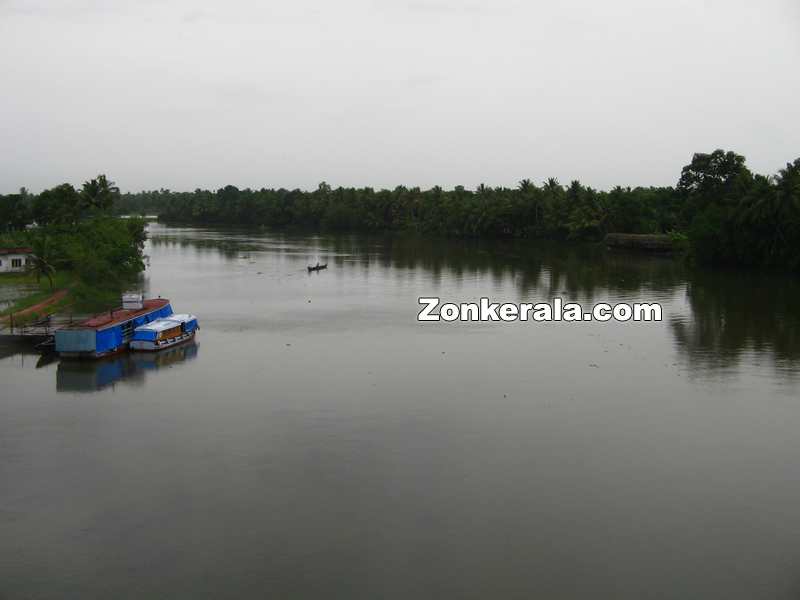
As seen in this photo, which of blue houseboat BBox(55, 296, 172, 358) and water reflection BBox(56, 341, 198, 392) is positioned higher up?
blue houseboat BBox(55, 296, 172, 358)

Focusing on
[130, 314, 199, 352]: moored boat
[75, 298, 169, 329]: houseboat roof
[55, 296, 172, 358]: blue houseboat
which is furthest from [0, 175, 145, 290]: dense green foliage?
[130, 314, 199, 352]: moored boat

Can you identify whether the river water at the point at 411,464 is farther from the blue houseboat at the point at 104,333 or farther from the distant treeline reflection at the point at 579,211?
the distant treeline reflection at the point at 579,211

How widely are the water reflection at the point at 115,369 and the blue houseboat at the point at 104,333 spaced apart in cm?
44

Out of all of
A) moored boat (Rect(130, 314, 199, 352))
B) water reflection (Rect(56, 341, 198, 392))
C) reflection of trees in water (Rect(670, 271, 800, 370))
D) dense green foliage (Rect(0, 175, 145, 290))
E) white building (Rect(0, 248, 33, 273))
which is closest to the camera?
water reflection (Rect(56, 341, 198, 392))

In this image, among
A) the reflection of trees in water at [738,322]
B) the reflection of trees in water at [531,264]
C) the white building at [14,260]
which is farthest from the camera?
the reflection of trees in water at [531,264]

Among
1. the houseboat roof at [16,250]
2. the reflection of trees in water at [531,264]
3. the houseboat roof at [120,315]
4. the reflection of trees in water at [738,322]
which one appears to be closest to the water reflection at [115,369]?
the houseboat roof at [120,315]

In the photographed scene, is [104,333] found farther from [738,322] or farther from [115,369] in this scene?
[738,322]

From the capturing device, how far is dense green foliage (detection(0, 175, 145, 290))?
49438 mm

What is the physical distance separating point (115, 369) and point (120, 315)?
4836 millimetres

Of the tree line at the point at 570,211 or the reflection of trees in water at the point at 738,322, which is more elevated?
the tree line at the point at 570,211

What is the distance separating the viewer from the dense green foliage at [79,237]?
162 feet

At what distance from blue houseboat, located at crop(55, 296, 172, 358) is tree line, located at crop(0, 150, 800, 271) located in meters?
38.1

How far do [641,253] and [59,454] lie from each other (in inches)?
2941

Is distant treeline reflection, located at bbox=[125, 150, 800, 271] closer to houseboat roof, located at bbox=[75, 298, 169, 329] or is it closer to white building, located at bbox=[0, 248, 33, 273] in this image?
houseboat roof, located at bbox=[75, 298, 169, 329]
